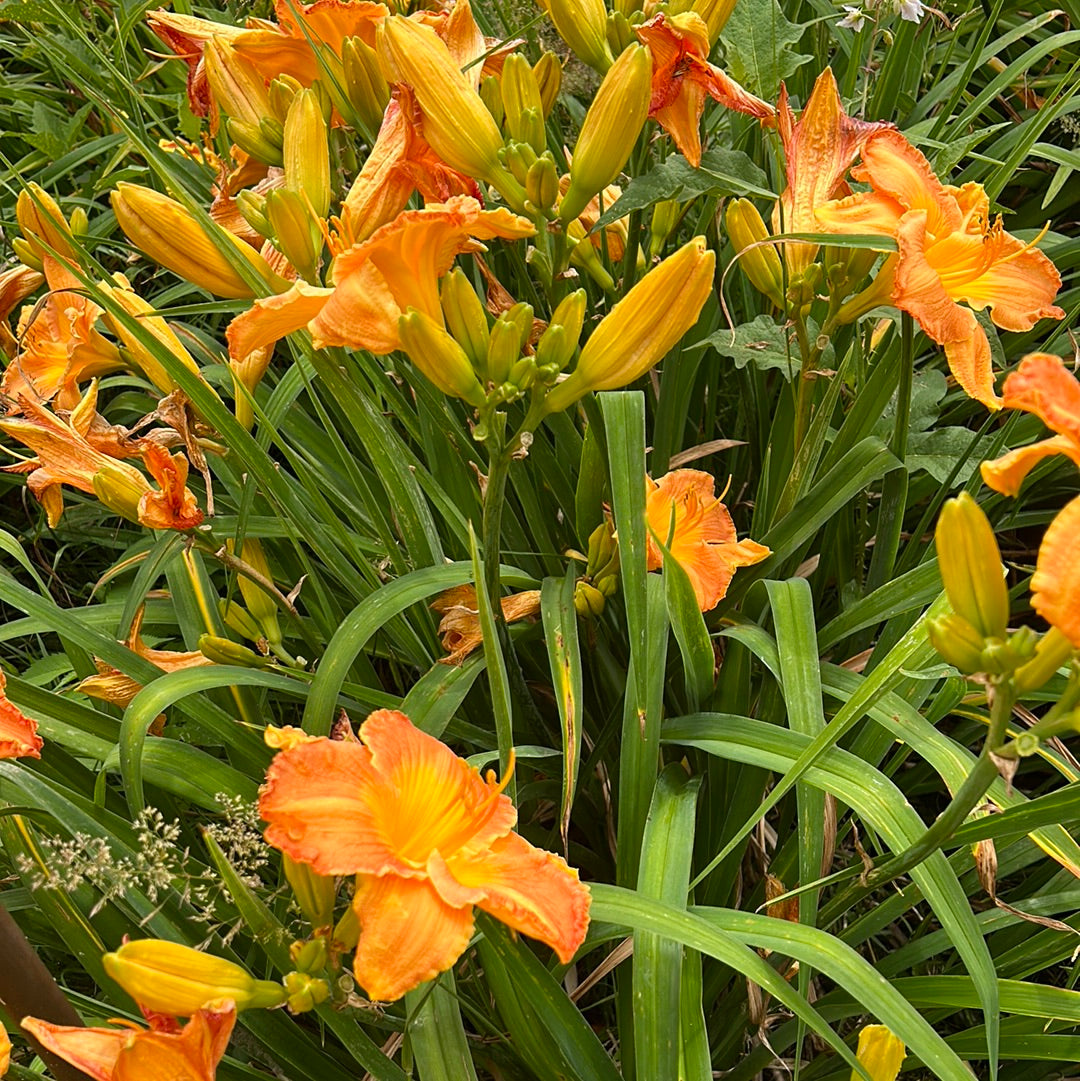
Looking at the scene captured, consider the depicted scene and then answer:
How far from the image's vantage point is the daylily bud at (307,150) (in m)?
0.91

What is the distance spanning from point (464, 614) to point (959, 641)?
0.55 meters

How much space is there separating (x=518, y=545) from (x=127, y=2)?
104cm

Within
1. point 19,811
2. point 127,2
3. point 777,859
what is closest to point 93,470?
point 19,811

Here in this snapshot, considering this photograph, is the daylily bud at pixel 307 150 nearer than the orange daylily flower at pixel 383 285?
No

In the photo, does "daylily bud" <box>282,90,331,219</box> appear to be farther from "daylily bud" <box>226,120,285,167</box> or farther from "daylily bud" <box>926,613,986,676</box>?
"daylily bud" <box>926,613,986,676</box>

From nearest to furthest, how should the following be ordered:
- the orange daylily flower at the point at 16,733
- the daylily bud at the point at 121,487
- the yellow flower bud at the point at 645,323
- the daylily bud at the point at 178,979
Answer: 1. the daylily bud at the point at 178,979
2. the orange daylily flower at the point at 16,733
3. the yellow flower bud at the point at 645,323
4. the daylily bud at the point at 121,487

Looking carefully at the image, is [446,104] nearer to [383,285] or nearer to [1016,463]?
[383,285]

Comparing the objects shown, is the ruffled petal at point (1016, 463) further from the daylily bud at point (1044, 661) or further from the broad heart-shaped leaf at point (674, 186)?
the broad heart-shaped leaf at point (674, 186)

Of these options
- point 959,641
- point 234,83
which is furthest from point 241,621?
point 959,641

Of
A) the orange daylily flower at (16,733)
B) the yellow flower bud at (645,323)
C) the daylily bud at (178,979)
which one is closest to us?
the daylily bud at (178,979)

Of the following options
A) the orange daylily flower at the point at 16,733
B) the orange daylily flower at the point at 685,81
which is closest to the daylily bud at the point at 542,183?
the orange daylily flower at the point at 685,81

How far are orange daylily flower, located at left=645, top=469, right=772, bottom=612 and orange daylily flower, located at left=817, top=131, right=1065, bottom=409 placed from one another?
0.24 metres

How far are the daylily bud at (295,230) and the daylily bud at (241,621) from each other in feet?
1.15

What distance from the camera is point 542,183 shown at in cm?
88
